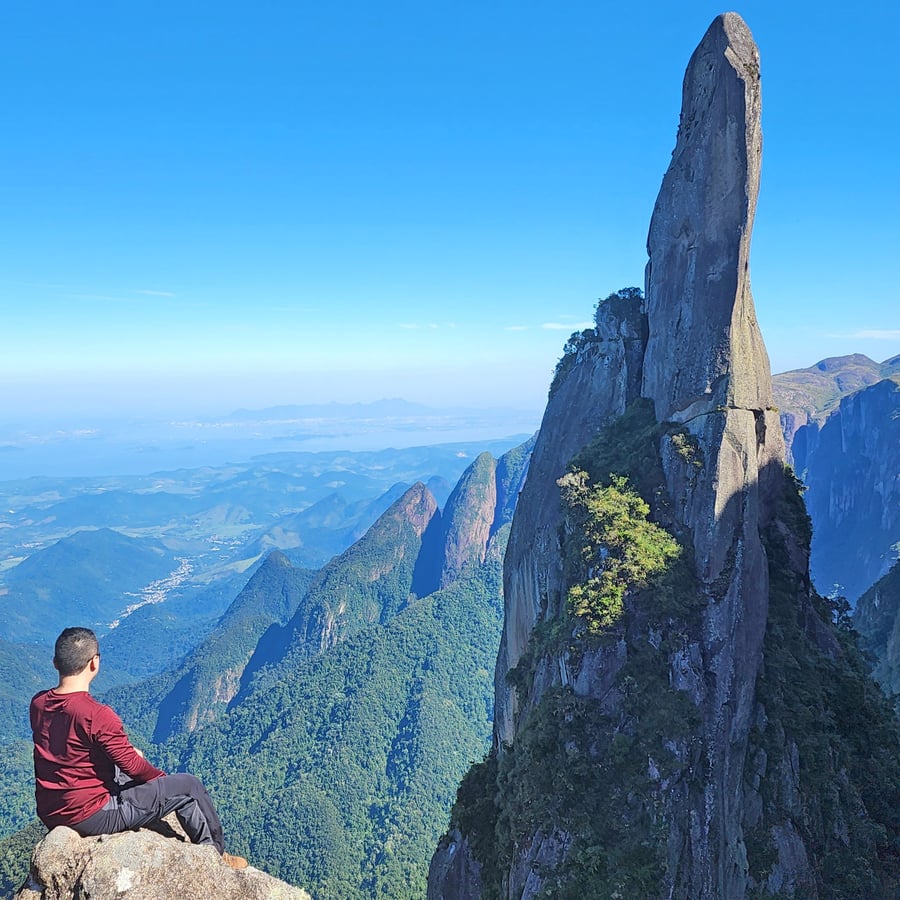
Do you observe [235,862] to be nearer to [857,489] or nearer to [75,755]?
[75,755]

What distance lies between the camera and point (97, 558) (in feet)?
626

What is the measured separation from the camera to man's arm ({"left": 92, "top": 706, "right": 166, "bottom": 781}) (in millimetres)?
5398

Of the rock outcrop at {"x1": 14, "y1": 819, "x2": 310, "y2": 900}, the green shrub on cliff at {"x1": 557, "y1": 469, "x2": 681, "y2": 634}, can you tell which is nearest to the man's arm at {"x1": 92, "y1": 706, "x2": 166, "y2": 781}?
the rock outcrop at {"x1": 14, "y1": 819, "x2": 310, "y2": 900}

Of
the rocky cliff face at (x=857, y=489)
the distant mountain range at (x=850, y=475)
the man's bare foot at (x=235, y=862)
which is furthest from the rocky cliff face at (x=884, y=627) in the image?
the rocky cliff face at (x=857, y=489)

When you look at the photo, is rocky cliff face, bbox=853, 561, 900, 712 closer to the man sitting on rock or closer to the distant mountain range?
the man sitting on rock

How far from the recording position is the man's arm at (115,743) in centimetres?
540

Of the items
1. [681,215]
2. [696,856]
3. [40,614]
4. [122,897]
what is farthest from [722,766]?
[40,614]

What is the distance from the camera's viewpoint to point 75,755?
5.47 m

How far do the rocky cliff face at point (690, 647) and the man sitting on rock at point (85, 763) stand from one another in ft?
37.4

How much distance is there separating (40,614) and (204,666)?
8689cm

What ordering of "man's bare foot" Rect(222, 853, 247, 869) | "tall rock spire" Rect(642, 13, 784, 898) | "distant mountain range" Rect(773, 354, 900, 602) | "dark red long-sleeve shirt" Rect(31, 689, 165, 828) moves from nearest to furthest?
1. "dark red long-sleeve shirt" Rect(31, 689, 165, 828)
2. "man's bare foot" Rect(222, 853, 247, 869)
3. "tall rock spire" Rect(642, 13, 784, 898)
4. "distant mountain range" Rect(773, 354, 900, 602)

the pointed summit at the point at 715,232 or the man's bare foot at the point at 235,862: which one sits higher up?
the pointed summit at the point at 715,232

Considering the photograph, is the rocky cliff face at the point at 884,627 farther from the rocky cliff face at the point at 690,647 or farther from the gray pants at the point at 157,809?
the gray pants at the point at 157,809

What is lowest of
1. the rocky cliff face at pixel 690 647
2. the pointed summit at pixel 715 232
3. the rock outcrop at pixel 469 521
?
the rock outcrop at pixel 469 521
